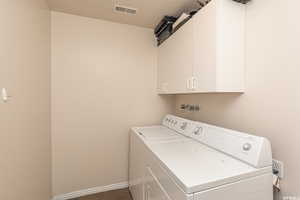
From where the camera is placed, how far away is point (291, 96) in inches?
39.0

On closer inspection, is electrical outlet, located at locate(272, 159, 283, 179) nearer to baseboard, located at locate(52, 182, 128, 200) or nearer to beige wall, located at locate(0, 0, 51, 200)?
beige wall, located at locate(0, 0, 51, 200)

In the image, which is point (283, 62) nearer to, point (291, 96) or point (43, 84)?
point (291, 96)

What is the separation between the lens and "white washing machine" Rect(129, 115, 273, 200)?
825mm

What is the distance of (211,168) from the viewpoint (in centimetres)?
96

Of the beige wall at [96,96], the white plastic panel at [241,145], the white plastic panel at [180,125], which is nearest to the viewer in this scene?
the white plastic panel at [241,145]

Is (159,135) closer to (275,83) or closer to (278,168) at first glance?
(278,168)

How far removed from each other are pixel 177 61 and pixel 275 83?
981 millimetres

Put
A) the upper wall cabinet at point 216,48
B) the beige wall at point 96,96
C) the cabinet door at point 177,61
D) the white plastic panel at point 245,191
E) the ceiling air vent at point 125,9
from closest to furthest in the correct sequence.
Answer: the white plastic panel at point 245,191 → the upper wall cabinet at point 216,48 → the cabinet door at point 177,61 → the ceiling air vent at point 125,9 → the beige wall at point 96,96

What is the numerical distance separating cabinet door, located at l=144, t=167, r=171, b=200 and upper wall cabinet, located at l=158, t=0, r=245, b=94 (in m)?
0.87

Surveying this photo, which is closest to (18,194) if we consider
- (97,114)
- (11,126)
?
(11,126)

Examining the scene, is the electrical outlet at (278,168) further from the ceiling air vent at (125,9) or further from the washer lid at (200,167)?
the ceiling air vent at (125,9)

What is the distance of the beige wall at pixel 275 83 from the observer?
98cm

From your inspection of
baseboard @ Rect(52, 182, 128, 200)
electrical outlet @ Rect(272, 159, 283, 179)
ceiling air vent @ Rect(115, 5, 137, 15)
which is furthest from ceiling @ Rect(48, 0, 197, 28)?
baseboard @ Rect(52, 182, 128, 200)

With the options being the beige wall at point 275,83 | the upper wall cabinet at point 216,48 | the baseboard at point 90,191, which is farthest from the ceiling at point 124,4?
the baseboard at point 90,191
